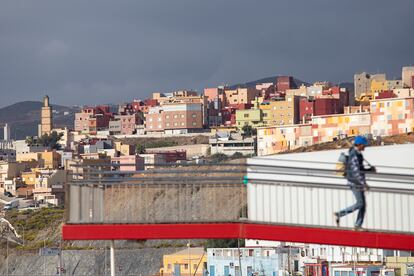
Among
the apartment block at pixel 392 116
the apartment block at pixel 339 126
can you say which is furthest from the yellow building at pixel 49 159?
the apartment block at pixel 392 116

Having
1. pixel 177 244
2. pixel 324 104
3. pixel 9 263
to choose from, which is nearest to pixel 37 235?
pixel 9 263

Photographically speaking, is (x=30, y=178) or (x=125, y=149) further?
(x=125, y=149)

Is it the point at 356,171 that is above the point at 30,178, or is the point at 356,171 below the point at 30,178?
above

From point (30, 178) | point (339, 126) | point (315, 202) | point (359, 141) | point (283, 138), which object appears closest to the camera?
point (359, 141)

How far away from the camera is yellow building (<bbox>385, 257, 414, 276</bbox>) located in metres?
58.4

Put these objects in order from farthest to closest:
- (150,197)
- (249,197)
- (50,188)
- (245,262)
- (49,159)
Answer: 1. (49,159)
2. (50,188)
3. (245,262)
4. (150,197)
5. (249,197)

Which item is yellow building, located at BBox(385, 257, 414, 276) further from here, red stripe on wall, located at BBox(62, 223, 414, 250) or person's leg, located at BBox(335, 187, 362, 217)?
person's leg, located at BBox(335, 187, 362, 217)

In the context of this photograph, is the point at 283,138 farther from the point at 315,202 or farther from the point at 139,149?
the point at 315,202

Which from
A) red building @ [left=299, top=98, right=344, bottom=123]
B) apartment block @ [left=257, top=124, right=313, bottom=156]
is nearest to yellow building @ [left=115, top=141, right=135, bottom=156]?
red building @ [left=299, top=98, right=344, bottom=123]

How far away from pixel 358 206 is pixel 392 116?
4321 inches

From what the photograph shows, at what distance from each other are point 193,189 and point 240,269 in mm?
48862

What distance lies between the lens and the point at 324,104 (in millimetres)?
189000

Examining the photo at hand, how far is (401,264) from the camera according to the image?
60.0 meters

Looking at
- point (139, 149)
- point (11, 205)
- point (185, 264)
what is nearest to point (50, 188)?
point (11, 205)
